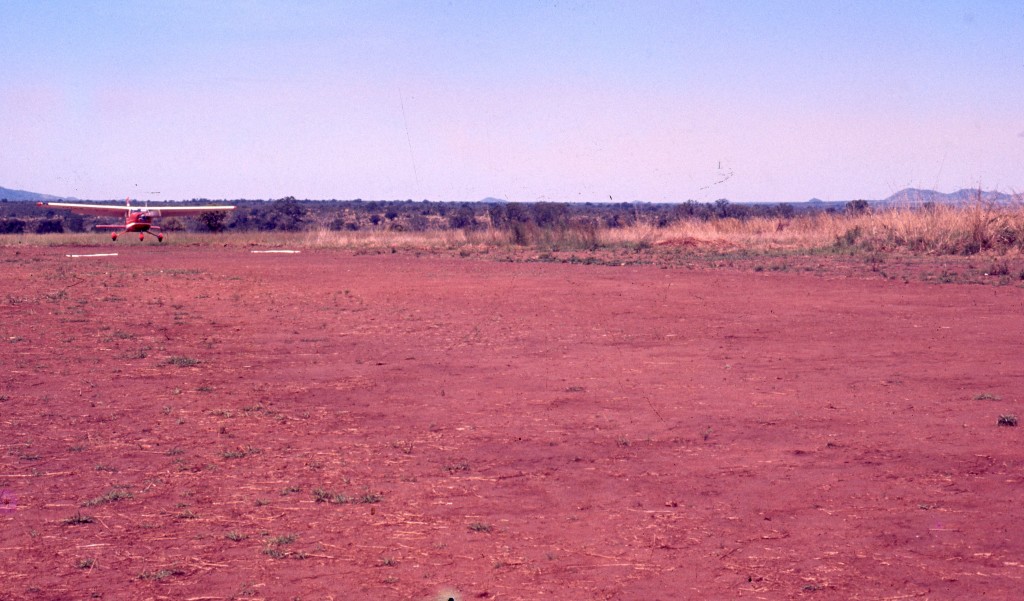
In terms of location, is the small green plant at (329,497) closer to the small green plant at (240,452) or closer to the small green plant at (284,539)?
the small green plant at (284,539)

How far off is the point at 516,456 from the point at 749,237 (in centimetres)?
3141

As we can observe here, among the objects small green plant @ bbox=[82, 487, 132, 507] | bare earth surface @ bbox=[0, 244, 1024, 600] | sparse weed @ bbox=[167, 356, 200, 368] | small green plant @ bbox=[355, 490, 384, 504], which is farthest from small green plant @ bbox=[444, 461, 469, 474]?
sparse weed @ bbox=[167, 356, 200, 368]

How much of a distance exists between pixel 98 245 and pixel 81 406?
39.7 m

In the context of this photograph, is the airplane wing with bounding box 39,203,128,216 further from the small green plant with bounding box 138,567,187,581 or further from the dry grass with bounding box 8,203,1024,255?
the small green plant with bounding box 138,567,187,581

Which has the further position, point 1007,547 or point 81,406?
point 81,406

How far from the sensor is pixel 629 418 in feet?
29.9

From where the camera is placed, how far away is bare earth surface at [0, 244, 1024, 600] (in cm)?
539

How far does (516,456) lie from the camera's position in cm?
789

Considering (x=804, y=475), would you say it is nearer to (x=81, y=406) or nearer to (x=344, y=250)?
(x=81, y=406)

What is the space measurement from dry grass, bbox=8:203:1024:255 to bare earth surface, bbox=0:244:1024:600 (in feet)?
45.1

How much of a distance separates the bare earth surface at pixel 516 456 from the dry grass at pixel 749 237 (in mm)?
13760

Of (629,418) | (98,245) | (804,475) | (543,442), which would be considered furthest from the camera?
(98,245)

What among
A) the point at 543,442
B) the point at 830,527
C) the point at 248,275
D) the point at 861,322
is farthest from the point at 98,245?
the point at 830,527

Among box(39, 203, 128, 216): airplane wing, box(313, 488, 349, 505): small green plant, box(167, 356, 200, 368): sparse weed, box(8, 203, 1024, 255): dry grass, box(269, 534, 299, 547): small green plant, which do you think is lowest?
box(269, 534, 299, 547): small green plant
